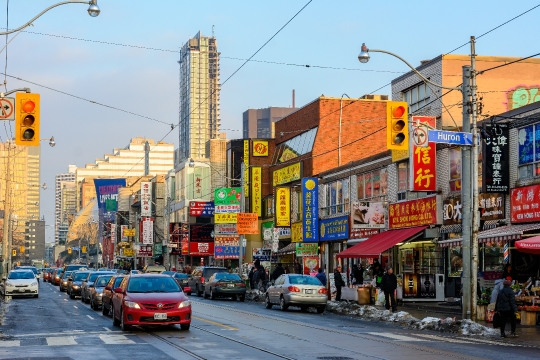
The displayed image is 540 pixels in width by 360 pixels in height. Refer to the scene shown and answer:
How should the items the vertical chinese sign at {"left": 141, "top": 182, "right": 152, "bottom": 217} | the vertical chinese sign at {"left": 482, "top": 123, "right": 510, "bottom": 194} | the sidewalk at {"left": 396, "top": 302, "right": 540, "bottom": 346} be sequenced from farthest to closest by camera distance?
the vertical chinese sign at {"left": 141, "top": 182, "right": 152, "bottom": 217} < the vertical chinese sign at {"left": 482, "top": 123, "right": 510, "bottom": 194} < the sidewalk at {"left": 396, "top": 302, "right": 540, "bottom": 346}

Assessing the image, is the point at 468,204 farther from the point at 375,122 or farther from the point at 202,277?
the point at 375,122

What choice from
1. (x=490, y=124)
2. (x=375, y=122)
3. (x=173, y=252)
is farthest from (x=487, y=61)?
(x=173, y=252)

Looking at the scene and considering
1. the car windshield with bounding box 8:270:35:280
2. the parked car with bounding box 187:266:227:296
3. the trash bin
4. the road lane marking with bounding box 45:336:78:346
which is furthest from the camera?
the parked car with bounding box 187:266:227:296

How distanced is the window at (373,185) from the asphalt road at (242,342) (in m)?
15.5

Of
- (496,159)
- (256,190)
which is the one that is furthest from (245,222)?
(496,159)

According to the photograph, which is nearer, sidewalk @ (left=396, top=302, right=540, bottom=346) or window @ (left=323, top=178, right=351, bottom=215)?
sidewalk @ (left=396, top=302, right=540, bottom=346)

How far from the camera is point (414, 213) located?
1485 inches

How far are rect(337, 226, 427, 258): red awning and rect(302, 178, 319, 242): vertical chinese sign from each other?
31.1 feet

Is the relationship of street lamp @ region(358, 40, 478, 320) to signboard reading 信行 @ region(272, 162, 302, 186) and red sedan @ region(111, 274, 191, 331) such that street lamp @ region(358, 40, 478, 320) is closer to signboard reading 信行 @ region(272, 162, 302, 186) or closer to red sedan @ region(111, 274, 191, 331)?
red sedan @ region(111, 274, 191, 331)

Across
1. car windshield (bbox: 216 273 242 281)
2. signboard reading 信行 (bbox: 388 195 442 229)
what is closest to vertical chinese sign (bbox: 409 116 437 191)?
signboard reading 信行 (bbox: 388 195 442 229)

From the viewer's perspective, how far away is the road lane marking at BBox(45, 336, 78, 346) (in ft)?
61.5

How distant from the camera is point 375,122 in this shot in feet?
184

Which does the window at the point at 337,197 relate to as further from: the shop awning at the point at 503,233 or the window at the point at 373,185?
the shop awning at the point at 503,233

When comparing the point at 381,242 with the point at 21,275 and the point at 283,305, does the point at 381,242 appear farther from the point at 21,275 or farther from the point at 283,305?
the point at 21,275
